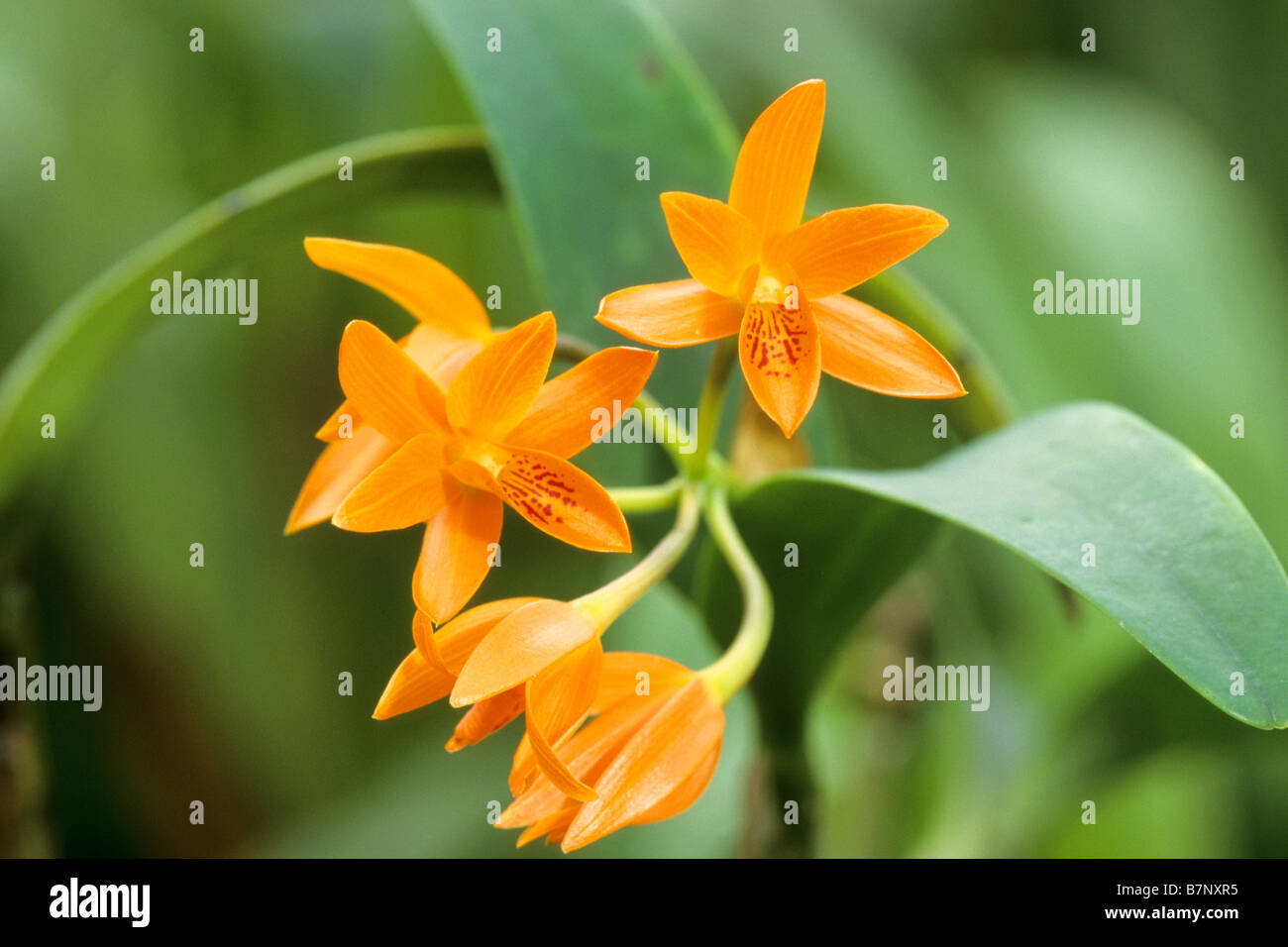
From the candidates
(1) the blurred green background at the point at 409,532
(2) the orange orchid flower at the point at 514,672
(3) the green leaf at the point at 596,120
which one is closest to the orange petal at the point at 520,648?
(2) the orange orchid flower at the point at 514,672

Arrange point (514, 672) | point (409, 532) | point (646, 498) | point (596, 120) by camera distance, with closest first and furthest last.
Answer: point (514, 672) < point (646, 498) < point (596, 120) < point (409, 532)

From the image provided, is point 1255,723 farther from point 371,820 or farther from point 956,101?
point 956,101

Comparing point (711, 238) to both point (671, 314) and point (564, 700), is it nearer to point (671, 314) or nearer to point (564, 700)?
point (671, 314)

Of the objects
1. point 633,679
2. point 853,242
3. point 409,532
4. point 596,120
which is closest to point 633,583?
point 633,679

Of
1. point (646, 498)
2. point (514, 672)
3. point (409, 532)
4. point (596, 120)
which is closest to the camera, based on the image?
point (514, 672)

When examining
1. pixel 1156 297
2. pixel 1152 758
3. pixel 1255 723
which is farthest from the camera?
pixel 1156 297
